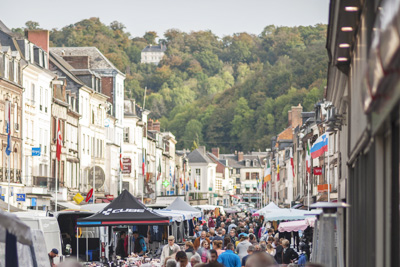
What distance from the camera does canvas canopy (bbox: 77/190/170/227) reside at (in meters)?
24.7

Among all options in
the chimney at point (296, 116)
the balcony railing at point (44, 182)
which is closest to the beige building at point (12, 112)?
the balcony railing at point (44, 182)

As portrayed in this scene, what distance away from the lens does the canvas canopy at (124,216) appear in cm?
2466

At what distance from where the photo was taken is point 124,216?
82.4 ft

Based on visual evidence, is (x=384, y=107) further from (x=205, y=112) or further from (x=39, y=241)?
(x=205, y=112)

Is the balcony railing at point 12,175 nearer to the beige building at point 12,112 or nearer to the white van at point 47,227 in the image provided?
the beige building at point 12,112

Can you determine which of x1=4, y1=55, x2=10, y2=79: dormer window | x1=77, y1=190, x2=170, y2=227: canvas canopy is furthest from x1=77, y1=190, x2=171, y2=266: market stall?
x1=4, y1=55, x2=10, y2=79: dormer window

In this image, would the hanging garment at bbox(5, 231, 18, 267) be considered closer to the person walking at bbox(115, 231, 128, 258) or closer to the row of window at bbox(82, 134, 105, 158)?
the person walking at bbox(115, 231, 128, 258)

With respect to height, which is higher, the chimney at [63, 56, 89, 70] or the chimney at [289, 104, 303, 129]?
the chimney at [63, 56, 89, 70]

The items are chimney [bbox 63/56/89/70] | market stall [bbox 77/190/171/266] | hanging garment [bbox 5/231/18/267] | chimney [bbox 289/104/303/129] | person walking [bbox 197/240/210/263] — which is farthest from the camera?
chimney [bbox 289/104/303/129]

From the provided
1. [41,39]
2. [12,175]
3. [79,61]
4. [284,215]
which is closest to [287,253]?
[284,215]

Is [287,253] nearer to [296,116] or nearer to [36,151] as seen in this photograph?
[36,151]

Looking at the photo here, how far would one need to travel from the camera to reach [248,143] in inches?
7461

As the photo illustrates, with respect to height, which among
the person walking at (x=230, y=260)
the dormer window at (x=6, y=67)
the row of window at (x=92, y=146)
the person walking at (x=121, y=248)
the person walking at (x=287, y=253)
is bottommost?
the person walking at (x=121, y=248)

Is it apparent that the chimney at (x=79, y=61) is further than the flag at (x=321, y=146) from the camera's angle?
Yes
